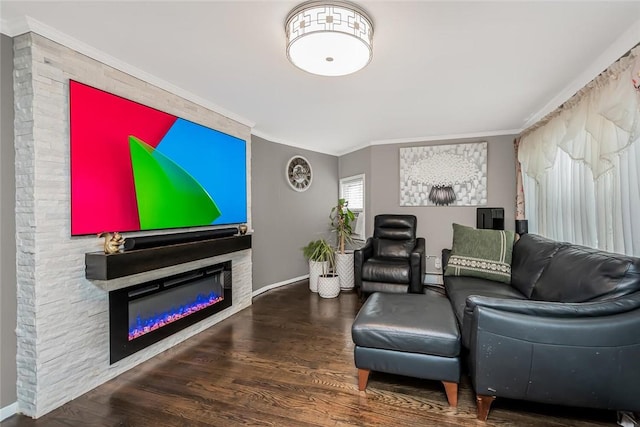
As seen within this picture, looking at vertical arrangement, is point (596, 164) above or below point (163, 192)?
above

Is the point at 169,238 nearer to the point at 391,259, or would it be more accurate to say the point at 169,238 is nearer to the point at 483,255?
the point at 391,259

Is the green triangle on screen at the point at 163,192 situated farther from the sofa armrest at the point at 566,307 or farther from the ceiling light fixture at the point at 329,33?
the sofa armrest at the point at 566,307

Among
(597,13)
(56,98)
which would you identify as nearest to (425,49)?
(597,13)

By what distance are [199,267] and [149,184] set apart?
97 cm

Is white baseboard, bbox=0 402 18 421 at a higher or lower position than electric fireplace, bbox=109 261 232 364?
lower

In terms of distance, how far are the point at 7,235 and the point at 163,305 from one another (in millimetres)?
1158

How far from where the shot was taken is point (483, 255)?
3.00 m

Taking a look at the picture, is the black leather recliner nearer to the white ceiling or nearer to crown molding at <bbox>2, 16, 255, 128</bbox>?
the white ceiling

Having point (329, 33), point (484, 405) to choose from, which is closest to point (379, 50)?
point (329, 33)

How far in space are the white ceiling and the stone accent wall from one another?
0.22 m

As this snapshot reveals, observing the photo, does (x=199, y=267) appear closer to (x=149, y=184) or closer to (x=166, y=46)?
(x=149, y=184)

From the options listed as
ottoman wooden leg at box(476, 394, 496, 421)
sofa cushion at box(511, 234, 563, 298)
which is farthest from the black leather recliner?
ottoman wooden leg at box(476, 394, 496, 421)

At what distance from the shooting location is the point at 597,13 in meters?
1.66

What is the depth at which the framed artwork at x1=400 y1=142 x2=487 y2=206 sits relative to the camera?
4.37 metres
